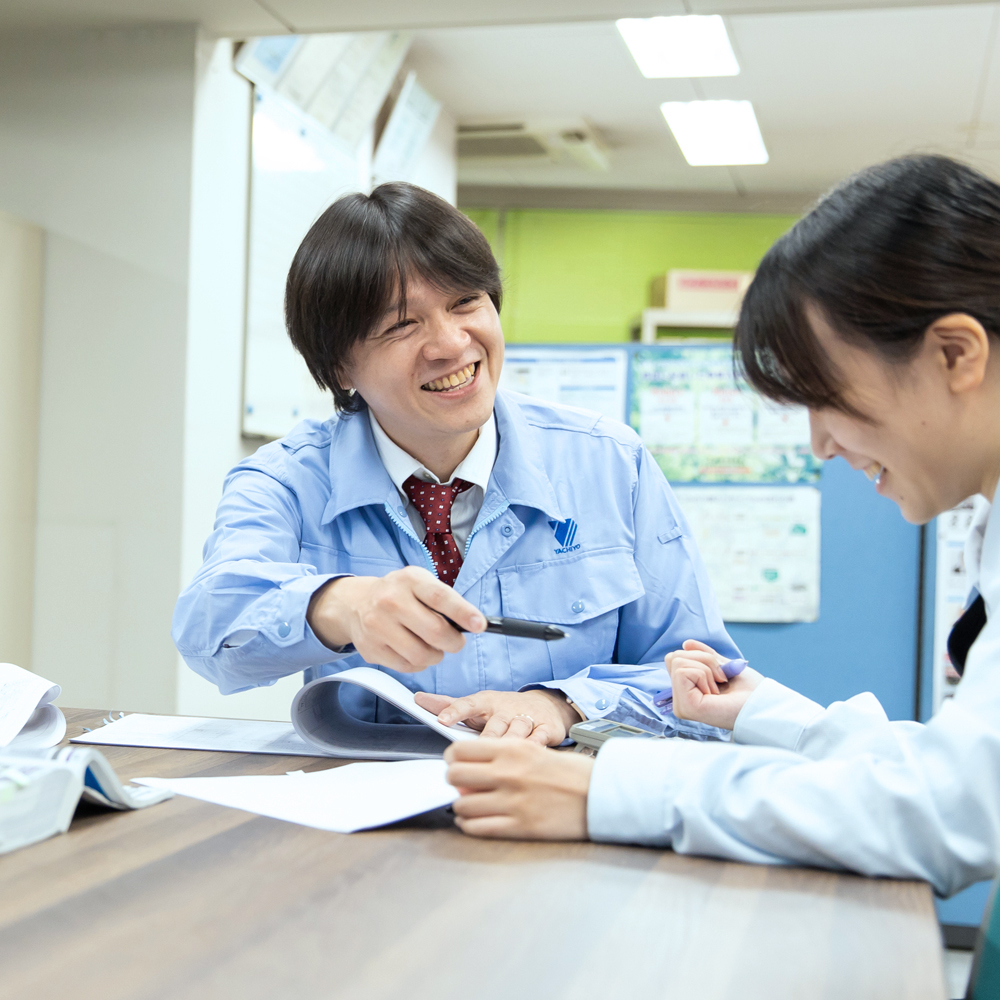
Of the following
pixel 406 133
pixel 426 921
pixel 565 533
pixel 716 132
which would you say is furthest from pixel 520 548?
pixel 716 132

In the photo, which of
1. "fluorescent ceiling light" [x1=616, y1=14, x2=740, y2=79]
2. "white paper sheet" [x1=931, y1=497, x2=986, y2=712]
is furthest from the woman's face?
"fluorescent ceiling light" [x1=616, y1=14, x2=740, y2=79]

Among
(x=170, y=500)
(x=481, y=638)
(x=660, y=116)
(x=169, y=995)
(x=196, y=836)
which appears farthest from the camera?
(x=660, y=116)

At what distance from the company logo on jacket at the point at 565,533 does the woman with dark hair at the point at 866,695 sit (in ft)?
1.38

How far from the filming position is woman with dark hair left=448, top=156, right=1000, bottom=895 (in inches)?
26.0

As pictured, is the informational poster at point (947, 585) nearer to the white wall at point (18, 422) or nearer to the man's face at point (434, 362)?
the man's face at point (434, 362)

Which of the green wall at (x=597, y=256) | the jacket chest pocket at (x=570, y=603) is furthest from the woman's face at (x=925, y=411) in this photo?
the green wall at (x=597, y=256)

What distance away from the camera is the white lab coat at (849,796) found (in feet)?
2.13

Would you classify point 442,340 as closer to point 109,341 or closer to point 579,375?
point 109,341

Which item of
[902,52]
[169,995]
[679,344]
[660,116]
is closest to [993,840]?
[169,995]

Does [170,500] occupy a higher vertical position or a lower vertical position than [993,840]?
higher

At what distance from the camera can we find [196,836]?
0.74 meters

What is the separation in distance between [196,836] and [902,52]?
371cm

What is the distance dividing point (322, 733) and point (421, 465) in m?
0.43

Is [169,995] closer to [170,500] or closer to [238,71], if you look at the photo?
[170,500]
